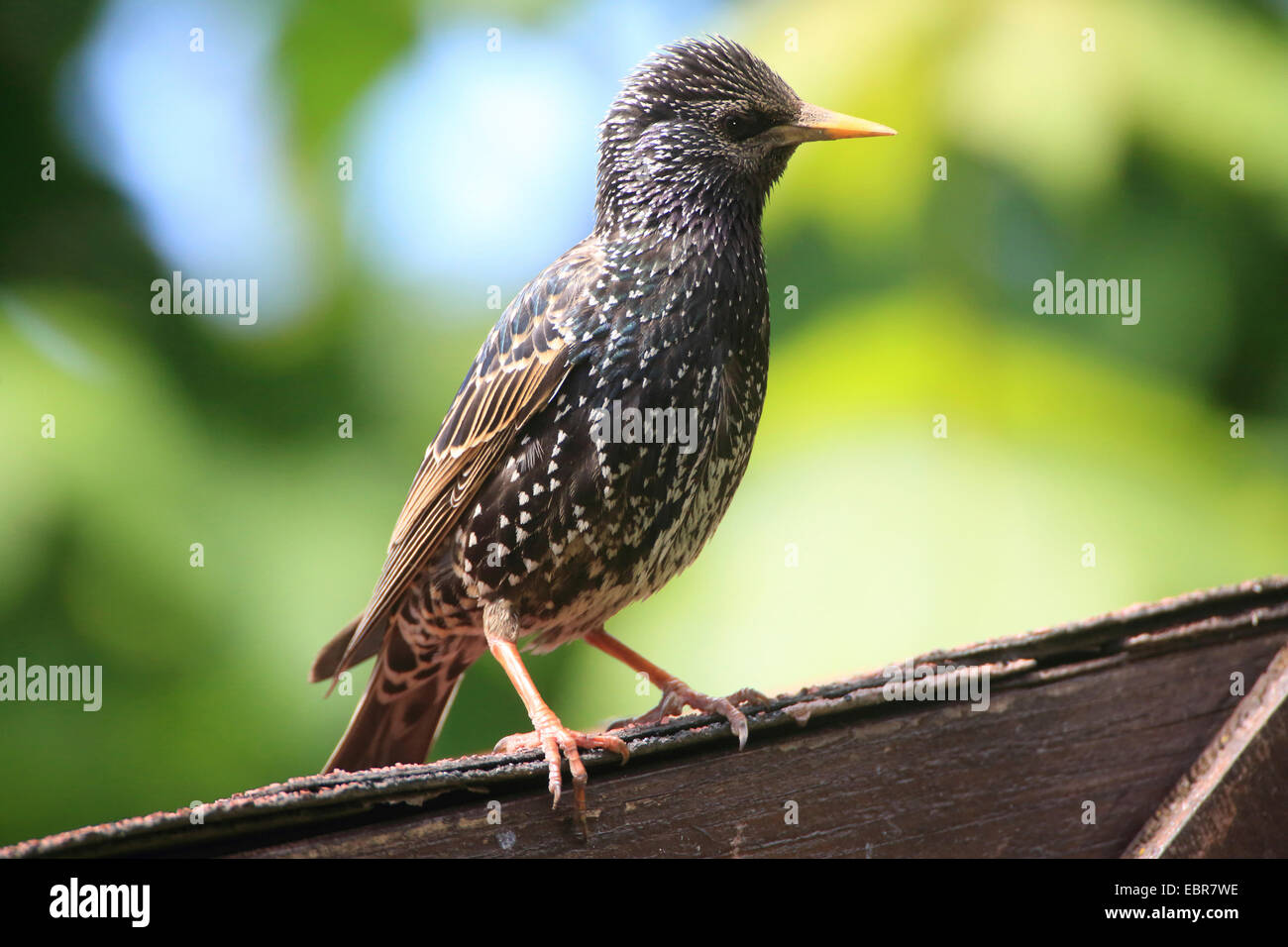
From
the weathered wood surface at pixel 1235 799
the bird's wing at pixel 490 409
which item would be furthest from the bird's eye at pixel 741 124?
the weathered wood surface at pixel 1235 799

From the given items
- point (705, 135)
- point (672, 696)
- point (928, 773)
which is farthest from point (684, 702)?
point (705, 135)

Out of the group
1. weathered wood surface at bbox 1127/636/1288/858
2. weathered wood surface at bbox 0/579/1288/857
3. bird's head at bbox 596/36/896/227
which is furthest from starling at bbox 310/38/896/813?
weathered wood surface at bbox 1127/636/1288/858

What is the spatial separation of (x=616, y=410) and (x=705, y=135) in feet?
2.64

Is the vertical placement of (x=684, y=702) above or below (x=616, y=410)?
below

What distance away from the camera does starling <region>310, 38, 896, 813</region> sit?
2.81 metres

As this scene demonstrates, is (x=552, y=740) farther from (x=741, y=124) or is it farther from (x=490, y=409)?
(x=741, y=124)

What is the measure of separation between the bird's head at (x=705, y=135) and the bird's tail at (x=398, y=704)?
1.24m

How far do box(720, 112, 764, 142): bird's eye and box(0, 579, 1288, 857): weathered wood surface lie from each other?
1443mm

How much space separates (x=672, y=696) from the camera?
3.03m

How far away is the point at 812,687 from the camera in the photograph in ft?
7.93

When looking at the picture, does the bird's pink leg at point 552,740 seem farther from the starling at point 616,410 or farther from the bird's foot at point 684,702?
the bird's foot at point 684,702

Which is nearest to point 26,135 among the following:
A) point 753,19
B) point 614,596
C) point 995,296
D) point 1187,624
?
point 753,19

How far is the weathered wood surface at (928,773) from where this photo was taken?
192 cm
